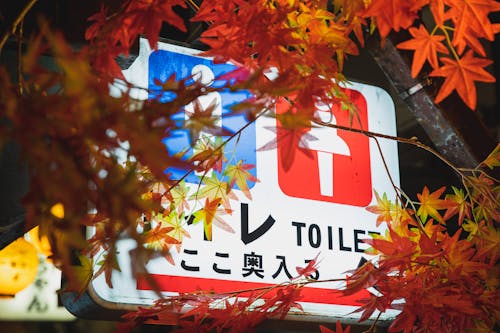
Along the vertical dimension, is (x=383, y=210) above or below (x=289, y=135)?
below

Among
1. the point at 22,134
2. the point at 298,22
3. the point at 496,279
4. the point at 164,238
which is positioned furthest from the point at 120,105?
the point at 496,279

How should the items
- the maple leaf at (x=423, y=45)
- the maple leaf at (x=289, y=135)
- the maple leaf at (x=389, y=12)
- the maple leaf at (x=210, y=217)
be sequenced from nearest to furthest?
the maple leaf at (x=289, y=135) → the maple leaf at (x=389, y=12) → the maple leaf at (x=423, y=45) → the maple leaf at (x=210, y=217)

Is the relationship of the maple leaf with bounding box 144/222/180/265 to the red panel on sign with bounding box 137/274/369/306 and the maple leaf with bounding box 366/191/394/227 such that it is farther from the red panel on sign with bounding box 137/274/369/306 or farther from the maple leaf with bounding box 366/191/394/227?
the maple leaf with bounding box 366/191/394/227

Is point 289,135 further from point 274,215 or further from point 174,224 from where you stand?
point 274,215

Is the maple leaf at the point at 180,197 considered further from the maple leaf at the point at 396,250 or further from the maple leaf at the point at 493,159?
the maple leaf at the point at 493,159

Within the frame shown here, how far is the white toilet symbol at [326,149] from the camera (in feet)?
13.3

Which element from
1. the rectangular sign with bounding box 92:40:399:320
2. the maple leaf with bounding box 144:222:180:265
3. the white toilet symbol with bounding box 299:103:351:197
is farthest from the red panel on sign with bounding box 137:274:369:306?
the white toilet symbol with bounding box 299:103:351:197

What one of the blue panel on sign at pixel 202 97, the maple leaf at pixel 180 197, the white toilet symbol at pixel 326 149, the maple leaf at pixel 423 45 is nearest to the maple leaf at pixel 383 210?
the white toilet symbol at pixel 326 149

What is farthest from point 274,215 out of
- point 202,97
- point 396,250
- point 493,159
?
point 493,159

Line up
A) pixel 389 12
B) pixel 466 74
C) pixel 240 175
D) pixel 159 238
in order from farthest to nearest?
pixel 240 175
pixel 159 238
pixel 466 74
pixel 389 12

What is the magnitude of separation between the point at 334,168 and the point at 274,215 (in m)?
0.57

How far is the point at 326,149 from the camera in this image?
13.5 feet

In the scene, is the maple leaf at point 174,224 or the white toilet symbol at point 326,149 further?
the white toilet symbol at point 326,149

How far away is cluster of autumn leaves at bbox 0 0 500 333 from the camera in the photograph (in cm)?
142
